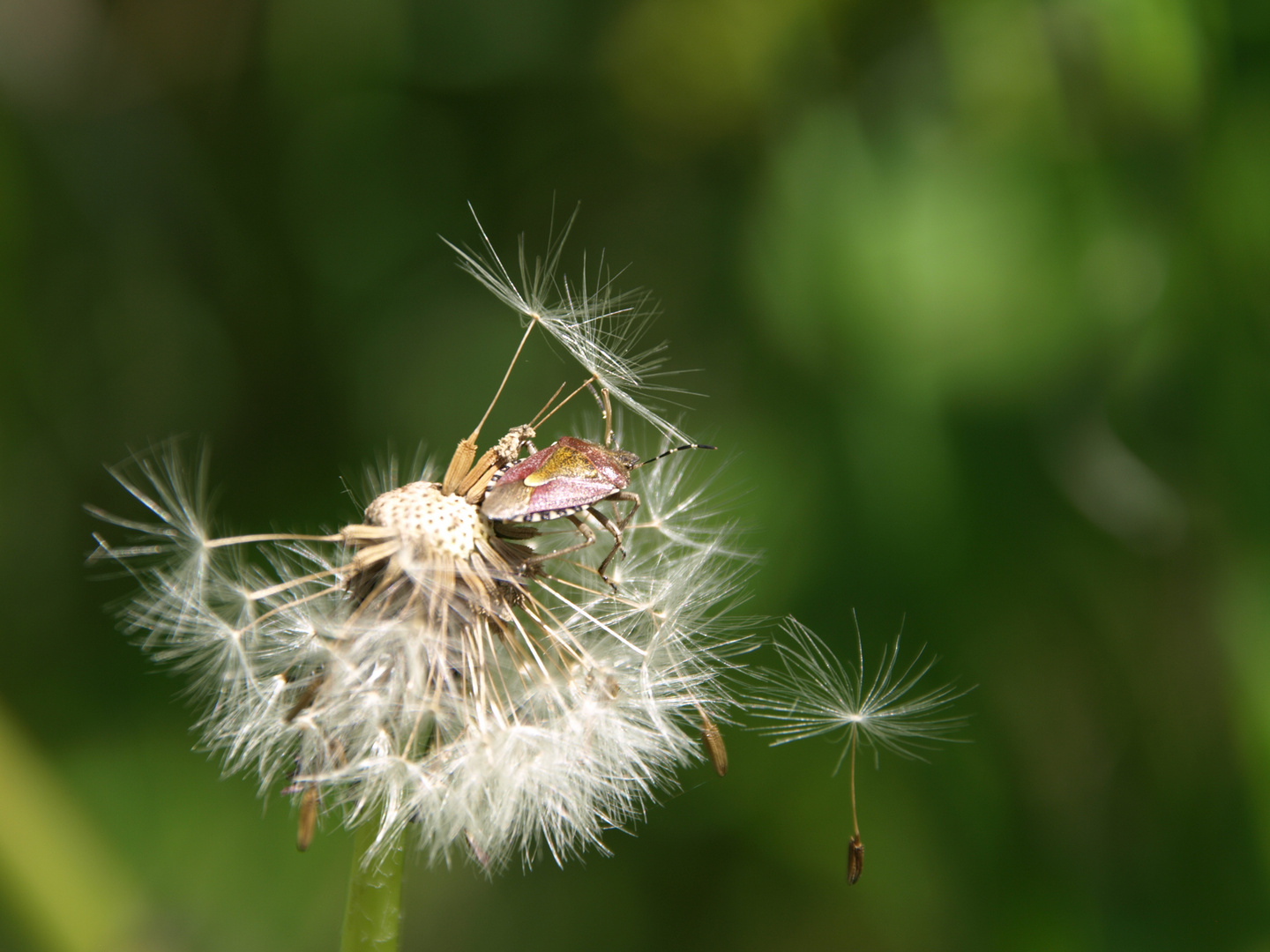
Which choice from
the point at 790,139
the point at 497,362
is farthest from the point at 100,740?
the point at 790,139

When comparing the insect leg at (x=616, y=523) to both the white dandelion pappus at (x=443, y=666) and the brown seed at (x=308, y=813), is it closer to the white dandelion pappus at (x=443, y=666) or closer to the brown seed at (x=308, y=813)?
the white dandelion pappus at (x=443, y=666)

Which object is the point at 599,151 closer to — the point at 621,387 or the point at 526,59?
the point at 526,59

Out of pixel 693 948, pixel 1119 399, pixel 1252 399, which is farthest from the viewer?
pixel 693 948

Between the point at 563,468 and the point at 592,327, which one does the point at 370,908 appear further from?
the point at 592,327

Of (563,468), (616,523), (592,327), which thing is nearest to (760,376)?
(592,327)

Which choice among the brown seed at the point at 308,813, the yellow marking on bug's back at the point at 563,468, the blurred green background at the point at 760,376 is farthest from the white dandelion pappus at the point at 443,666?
the blurred green background at the point at 760,376

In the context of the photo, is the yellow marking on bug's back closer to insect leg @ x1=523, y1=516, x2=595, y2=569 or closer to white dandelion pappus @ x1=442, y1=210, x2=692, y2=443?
insect leg @ x1=523, y1=516, x2=595, y2=569

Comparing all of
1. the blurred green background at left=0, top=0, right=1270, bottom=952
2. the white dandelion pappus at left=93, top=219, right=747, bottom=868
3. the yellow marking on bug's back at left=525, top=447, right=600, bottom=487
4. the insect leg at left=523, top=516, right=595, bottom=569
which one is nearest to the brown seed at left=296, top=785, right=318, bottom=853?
the white dandelion pappus at left=93, top=219, right=747, bottom=868
